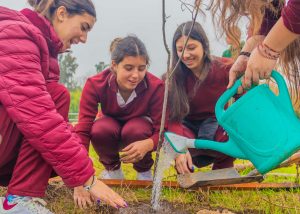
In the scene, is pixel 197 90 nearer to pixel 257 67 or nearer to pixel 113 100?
pixel 113 100

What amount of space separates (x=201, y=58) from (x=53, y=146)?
1672mm

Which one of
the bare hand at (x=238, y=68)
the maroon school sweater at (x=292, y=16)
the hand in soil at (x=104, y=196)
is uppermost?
the maroon school sweater at (x=292, y=16)

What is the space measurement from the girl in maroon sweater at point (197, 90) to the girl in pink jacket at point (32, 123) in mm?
1114

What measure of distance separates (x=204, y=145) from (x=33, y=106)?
2.67 feet

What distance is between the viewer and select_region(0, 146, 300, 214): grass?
6.77 ft

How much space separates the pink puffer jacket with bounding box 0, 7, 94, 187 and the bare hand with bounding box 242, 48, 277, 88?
28.7 inches

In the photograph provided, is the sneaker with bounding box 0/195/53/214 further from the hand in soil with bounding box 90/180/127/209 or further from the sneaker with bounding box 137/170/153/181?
the sneaker with bounding box 137/170/153/181

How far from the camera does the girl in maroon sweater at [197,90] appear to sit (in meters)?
2.86

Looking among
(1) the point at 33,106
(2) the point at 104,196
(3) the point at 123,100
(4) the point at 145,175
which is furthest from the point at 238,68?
(4) the point at 145,175

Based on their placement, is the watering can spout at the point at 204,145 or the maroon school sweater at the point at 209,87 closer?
the watering can spout at the point at 204,145

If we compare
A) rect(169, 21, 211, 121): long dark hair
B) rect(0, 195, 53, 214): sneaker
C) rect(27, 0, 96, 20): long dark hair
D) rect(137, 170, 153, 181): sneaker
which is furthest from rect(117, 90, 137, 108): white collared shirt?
rect(0, 195, 53, 214): sneaker

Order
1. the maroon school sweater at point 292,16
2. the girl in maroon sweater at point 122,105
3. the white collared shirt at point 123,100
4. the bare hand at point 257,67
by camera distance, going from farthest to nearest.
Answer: the white collared shirt at point 123,100
the girl in maroon sweater at point 122,105
the bare hand at point 257,67
the maroon school sweater at point 292,16

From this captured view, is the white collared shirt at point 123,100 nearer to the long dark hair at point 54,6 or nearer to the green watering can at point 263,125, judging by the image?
the long dark hair at point 54,6

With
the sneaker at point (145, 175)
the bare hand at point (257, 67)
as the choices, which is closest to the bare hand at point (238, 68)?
the bare hand at point (257, 67)
